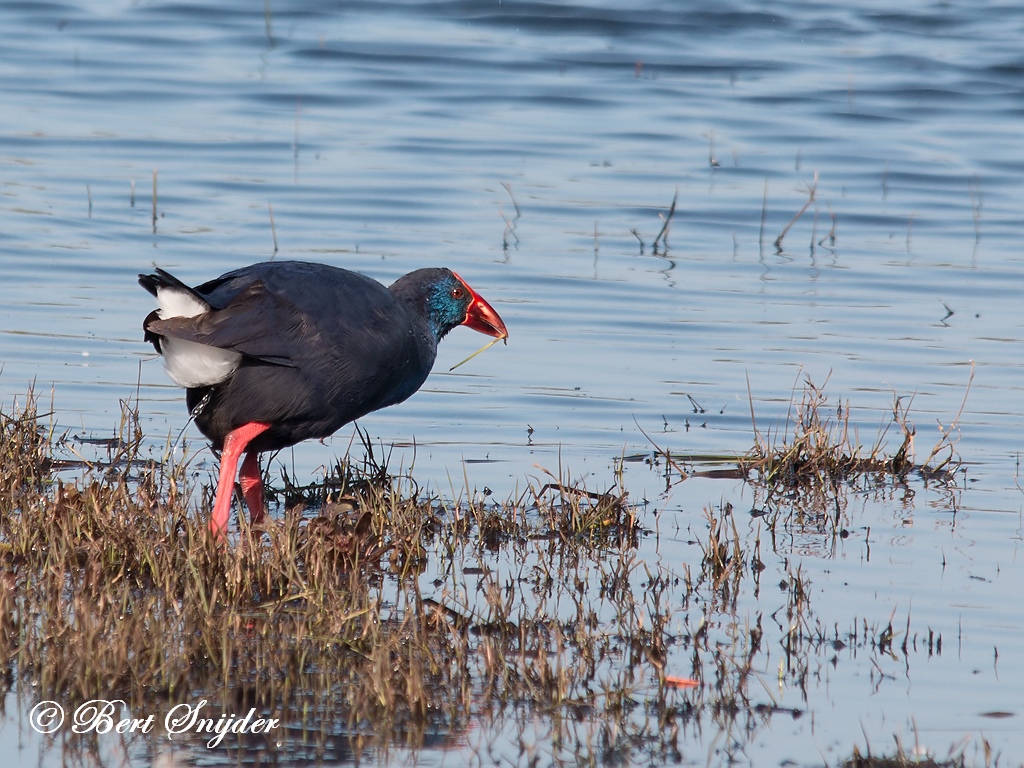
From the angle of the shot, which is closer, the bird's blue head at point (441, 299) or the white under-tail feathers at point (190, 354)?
the white under-tail feathers at point (190, 354)

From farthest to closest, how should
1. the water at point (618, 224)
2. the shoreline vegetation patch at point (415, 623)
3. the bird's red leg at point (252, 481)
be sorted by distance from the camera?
the water at point (618, 224) → the bird's red leg at point (252, 481) → the shoreline vegetation patch at point (415, 623)

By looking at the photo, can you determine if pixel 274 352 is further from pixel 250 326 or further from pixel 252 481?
pixel 252 481

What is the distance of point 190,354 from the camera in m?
4.88

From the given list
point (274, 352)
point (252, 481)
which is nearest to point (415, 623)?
point (274, 352)

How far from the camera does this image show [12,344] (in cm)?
773

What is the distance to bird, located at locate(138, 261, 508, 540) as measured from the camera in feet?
15.8

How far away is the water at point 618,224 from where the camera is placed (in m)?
5.40

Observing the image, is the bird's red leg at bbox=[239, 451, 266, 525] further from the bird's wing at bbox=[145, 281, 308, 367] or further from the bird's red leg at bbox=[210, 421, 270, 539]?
the bird's wing at bbox=[145, 281, 308, 367]

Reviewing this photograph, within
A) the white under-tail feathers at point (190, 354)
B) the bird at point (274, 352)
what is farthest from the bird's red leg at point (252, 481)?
the white under-tail feathers at point (190, 354)

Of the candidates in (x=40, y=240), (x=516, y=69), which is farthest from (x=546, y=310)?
(x=516, y=69)

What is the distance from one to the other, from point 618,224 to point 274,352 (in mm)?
6241

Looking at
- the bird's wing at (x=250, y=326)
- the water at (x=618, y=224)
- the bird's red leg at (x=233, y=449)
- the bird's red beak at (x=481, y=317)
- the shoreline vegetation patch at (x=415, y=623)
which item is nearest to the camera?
the shoreline vegetation patch at (x=415, y=623)

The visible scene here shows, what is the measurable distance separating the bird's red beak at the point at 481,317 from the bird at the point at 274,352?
1.72 ft

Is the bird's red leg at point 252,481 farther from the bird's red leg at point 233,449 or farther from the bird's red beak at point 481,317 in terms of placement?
the bird's red beak at point 481,317
